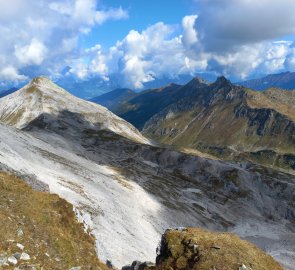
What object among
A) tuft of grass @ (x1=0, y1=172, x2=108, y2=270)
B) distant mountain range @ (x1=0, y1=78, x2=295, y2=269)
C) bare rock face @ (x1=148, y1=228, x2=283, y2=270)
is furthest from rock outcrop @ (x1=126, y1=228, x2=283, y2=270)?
tuft of grass @ (x1=0, y1=172, x2=108, y2=270)

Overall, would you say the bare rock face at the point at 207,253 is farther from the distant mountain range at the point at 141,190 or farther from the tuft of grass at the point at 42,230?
the tuft of grass at the point at 42,230

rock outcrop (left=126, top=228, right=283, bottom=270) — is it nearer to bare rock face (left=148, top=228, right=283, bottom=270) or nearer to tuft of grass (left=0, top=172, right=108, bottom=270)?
bare rock face (left=148, top=228, right=283, bottom=270)

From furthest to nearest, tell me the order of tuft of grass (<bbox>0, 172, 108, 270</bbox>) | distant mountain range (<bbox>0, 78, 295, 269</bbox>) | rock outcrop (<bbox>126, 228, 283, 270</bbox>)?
distant mountain range (<bbox>0, 78, 295, 269</bbox>) → rock outcrop (<bbox>126, 228, 283, 270</bbox>) → tuft of grass (<bbox>0, 172, 108, 270</bbox>)

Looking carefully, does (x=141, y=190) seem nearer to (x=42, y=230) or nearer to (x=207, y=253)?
(x=42, y=230)

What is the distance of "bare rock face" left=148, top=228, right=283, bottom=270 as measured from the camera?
2477 centimetres

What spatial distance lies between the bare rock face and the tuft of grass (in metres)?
5.39

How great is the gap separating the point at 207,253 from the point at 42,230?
11.7m

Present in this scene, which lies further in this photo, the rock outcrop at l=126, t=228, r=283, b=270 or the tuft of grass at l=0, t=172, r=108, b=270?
the rock outcrop at l=126, t=228, r=283, b=270

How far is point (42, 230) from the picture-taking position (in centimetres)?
2788

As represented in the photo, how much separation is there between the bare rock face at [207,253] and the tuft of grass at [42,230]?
539cm

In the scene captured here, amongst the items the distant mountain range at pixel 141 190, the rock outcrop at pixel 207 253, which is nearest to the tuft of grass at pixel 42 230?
the distant mountain range at pixel 141 190

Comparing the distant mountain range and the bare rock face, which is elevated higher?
the bare rock face

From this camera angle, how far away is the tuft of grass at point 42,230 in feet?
80.5

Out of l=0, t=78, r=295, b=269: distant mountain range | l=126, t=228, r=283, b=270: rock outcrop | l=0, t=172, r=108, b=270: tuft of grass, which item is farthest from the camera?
l=0, t=78, r=295, b=269: distant mountain range
